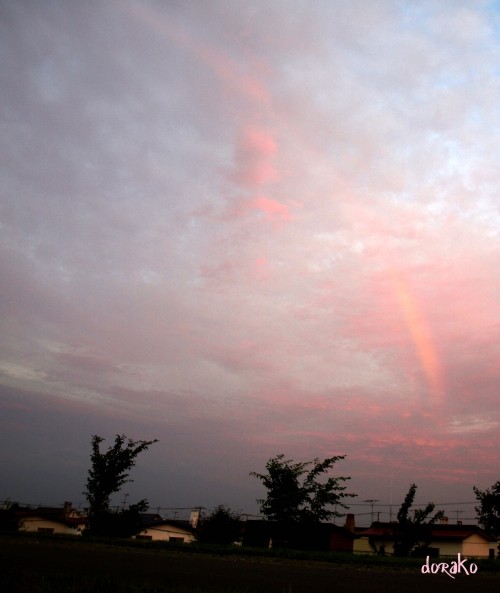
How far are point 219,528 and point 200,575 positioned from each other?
1954 centimetres

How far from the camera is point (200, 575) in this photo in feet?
34.6

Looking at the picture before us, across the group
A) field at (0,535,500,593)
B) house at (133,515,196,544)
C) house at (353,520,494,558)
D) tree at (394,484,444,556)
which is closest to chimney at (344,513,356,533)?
house at (353,520,494,558)

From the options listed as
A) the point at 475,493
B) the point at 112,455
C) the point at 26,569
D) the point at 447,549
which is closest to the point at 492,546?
the point at 447,549

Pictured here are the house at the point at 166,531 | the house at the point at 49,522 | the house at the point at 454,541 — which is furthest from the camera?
the house at the point at 166,531

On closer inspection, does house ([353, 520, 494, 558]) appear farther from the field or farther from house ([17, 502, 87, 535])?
the field

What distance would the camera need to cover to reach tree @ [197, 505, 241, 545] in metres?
28.6

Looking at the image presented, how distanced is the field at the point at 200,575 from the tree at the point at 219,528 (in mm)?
14849

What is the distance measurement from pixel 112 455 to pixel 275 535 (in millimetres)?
10709

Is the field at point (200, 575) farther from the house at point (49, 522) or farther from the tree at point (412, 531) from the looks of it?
the house at point (49, 522)

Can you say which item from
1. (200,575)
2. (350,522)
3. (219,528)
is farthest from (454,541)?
(200,575)

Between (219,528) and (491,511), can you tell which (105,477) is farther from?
(491,511)

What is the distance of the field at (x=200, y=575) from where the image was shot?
851 centimetres

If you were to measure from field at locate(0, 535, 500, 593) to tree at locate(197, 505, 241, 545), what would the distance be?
14.8m

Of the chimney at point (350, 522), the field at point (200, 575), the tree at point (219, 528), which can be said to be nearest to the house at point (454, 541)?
the chimney at point (350, 522)
